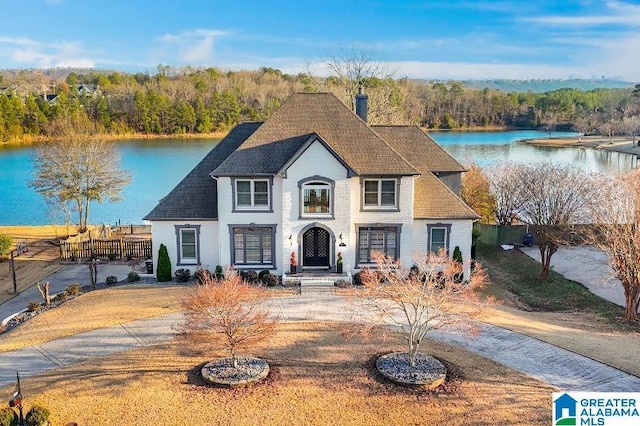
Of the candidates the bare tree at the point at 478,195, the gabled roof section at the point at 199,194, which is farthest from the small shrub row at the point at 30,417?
the bare tree at the point at 478,195

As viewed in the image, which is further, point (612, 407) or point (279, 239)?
point (279, 239)

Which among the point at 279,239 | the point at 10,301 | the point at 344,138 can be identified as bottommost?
the point at 10,301

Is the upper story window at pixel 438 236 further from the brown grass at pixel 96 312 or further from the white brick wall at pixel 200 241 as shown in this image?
the brown grass at pixel 96 312

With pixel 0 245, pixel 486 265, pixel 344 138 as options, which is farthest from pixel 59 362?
pixel 486 265

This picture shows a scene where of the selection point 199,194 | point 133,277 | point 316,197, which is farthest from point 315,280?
point 133,277

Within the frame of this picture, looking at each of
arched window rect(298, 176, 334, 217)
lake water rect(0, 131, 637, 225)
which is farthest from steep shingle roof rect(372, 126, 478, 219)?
lake water rect(0, 131, 637, 225)

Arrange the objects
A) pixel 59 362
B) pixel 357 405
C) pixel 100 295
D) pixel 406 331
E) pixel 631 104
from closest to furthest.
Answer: pixel 357 405, pixel 59 362, pixel 406 331, pixel 100 295, pixel 631 104

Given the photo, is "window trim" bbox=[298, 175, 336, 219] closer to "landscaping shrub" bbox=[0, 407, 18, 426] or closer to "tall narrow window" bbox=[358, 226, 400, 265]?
"tall narrow window" bbox=[358, 226, 400, 265]

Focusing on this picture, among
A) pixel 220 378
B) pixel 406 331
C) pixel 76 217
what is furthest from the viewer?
pixel 76 217

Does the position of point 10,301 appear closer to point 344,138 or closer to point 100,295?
point 100,295
